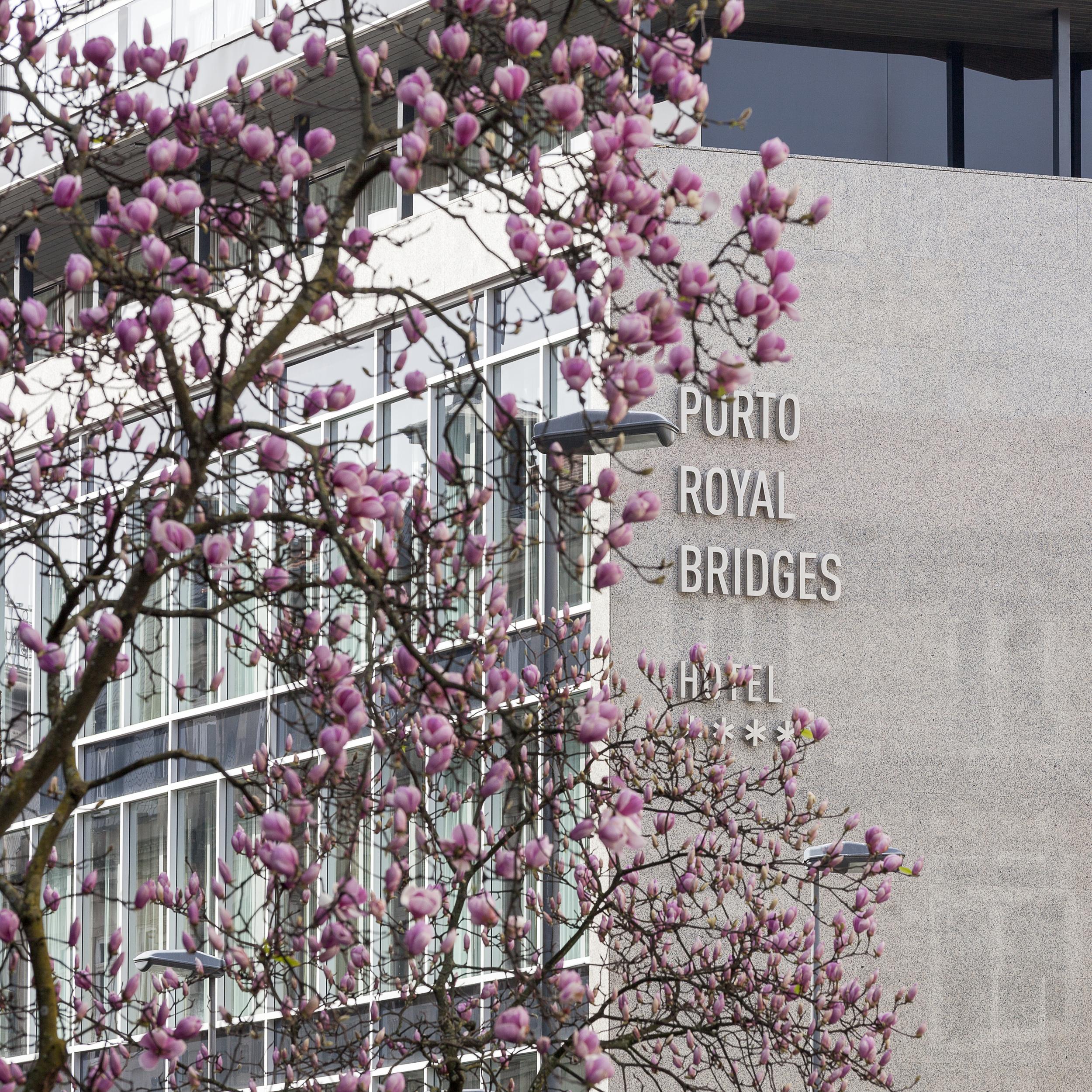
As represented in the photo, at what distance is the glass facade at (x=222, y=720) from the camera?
21688mm

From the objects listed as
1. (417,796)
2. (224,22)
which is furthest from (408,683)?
(224,22)

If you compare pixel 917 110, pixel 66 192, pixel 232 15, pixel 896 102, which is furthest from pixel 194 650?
pixel 66 192

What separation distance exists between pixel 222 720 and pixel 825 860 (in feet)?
41.8

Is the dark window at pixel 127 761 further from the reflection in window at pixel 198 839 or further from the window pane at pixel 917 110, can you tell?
the window pane at pixel 917 110

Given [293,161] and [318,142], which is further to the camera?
[318,142]

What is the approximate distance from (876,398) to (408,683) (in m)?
15.3

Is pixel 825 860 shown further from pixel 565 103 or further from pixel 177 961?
pixel 177 961

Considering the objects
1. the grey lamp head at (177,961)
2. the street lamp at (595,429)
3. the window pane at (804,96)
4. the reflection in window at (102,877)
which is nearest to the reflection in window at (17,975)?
the reflection in window at (102,877)

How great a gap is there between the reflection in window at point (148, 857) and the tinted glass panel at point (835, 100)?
10.3m

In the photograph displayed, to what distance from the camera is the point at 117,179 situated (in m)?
6.75

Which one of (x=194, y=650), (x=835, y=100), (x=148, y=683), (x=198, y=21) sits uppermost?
(x=198, y=21)

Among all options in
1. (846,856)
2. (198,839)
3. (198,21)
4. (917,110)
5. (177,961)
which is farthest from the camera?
(198,21)

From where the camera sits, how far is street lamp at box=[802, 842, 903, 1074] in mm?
13070

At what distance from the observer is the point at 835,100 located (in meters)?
22.9
